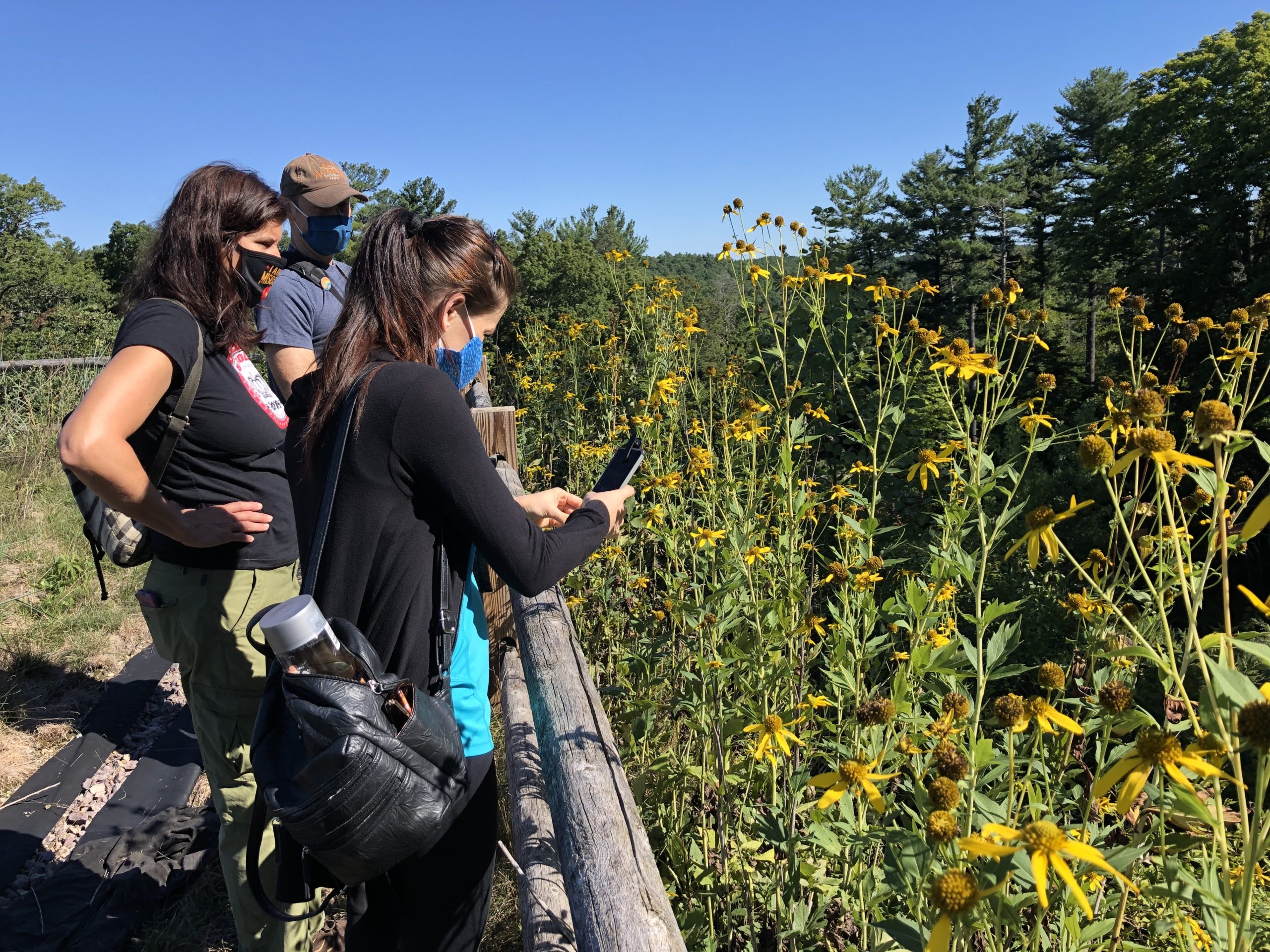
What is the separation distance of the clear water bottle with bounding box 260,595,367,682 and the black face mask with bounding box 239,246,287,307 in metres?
1.11

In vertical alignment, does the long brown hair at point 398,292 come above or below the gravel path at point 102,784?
above

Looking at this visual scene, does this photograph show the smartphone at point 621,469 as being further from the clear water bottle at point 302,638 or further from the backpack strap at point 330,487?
the clear water bottle at point 302,638

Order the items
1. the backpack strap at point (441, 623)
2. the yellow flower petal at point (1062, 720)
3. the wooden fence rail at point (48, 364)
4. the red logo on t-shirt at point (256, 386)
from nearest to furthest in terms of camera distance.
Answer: the yellow flower petal at point (1062, 720)
the backpack strap at point (441, 623)
the red logo on t-shirt at point (256, 386)
the wooden fence rail at point (48, 364)

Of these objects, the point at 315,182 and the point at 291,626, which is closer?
the point at 291,626

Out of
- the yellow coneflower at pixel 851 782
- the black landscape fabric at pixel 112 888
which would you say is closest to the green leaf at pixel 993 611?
the yellow coneflower at pixel 851 782

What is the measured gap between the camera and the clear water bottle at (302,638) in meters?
1.13

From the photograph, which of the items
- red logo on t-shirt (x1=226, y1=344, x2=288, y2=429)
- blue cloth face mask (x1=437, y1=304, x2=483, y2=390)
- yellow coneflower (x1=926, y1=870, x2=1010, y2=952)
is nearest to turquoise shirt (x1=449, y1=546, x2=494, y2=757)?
blue cloth face mask (x1=437, y1=304, x2=483, y2=390)

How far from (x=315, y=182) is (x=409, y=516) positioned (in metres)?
1.77

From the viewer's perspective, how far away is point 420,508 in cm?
133

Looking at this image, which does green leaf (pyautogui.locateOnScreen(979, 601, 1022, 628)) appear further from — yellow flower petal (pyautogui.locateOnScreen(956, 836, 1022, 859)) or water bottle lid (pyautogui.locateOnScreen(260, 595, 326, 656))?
water bottle lid (pyautogui.locateOnScreen(260, 595, 326, 656))

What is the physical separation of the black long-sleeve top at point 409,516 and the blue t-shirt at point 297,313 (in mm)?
1060

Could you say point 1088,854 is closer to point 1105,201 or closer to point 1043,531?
point 1043,531

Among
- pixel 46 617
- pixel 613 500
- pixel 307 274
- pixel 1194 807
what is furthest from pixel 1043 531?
pixel 46 617

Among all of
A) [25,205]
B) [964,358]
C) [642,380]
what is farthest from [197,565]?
[25,205]
